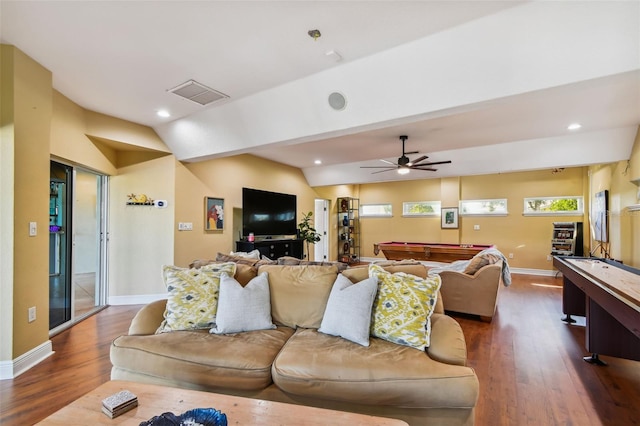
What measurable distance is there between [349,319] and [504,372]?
1580mm

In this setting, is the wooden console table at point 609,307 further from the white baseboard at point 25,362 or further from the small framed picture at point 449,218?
the small framed picture at point 449,218

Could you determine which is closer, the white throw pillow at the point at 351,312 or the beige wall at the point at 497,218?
the white throw pillow at the point at 351,312

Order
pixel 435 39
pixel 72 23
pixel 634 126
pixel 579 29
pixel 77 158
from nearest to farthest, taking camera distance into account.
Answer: pixel 579 29
pixel 72 23
pixel 435 39
pixel 77 158
pixel 634 126

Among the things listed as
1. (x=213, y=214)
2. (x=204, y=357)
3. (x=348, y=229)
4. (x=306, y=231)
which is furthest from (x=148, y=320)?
(x=348, y=229)

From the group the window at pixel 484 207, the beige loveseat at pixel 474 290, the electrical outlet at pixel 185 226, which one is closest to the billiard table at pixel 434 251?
the window at pixel 484 207

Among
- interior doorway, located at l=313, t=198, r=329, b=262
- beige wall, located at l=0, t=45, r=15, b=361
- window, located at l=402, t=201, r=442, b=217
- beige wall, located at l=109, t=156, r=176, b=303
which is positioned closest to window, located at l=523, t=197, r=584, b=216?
window, located at l=402, t=201, r=442, b=217

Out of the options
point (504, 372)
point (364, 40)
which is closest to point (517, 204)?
point (504, 372)

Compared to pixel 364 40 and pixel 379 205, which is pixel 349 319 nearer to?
pixel 364 40

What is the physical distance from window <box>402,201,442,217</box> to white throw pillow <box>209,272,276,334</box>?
7194mm

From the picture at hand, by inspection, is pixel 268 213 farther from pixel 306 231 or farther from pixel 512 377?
pixel 512 377

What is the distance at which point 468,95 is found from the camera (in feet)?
8.07

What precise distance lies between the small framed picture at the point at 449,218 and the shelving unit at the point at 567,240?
83.4 inches

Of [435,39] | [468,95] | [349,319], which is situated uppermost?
[435,39]

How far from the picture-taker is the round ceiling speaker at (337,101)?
3.01 metres
